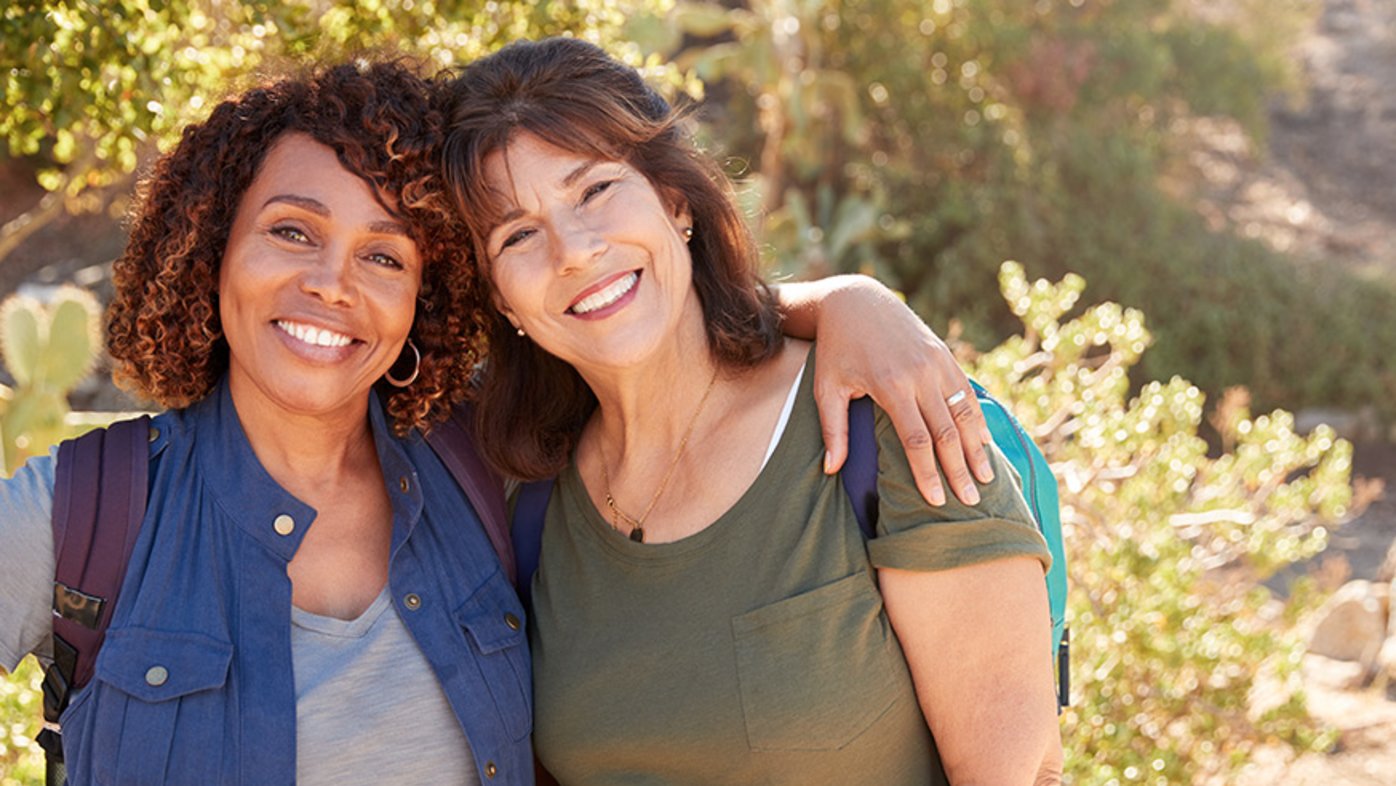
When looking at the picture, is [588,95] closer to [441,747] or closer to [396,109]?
[396,109]

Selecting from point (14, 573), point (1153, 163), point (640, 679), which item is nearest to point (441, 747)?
point (640, 679)

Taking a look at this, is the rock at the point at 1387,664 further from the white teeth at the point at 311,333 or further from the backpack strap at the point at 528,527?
the white teeth at the point at 311,333

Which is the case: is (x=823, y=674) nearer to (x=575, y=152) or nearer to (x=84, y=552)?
(x=575, y=152)

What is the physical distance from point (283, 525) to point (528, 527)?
483 millimetres

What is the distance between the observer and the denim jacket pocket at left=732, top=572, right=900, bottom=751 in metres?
2.22

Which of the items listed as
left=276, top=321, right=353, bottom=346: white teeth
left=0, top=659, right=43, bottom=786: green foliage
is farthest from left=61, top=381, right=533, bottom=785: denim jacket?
left=0, top=659, right=43, bottom=786: green foliage

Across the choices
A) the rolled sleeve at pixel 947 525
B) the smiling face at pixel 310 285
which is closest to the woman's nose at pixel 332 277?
the smiling face at pixel 310 285

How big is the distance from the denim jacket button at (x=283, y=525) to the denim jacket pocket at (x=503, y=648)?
1.03ft

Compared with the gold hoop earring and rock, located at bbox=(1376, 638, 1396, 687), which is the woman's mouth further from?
rock, located at bbox=(1376, 638, 1396, 687)

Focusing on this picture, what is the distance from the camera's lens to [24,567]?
212 cm

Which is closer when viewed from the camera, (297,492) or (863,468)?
(863,468)

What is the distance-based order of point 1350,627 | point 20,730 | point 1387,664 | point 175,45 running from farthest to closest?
1. point 1350,627
2. point 1387,664
3. point 175,45
4. point 20,730

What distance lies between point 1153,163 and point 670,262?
10.3 metres

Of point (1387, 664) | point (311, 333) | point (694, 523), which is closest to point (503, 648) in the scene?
point (694, 523)
